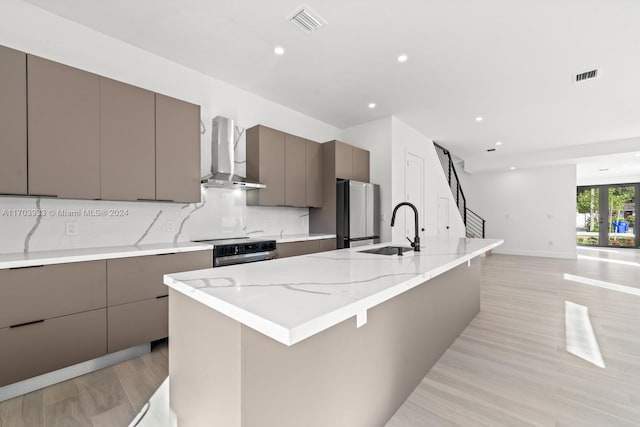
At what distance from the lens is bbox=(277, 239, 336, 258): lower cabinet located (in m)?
3.19

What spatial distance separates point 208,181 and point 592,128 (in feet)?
22.6

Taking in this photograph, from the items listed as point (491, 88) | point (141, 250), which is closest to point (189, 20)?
point (141, 250)

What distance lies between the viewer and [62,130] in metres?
1.98

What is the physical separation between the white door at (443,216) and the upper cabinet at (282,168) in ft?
11.2

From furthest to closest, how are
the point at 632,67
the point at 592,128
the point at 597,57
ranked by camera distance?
the point at 592,128
the point at 632,67
the point at 597,57

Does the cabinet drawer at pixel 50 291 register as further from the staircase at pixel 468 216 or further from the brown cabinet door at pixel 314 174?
the staircase at pixel 468 216

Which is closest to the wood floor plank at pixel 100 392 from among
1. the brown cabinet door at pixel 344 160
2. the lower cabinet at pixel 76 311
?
the lower cabinet at pixel 76 311

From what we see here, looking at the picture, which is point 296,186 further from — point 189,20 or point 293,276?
point 293,276

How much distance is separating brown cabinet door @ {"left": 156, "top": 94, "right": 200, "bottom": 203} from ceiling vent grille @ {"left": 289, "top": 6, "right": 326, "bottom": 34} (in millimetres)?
1299

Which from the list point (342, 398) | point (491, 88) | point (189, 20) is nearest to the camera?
point (342, 398)

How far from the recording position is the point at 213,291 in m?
0.94

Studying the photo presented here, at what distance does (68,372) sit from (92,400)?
15.9 inches

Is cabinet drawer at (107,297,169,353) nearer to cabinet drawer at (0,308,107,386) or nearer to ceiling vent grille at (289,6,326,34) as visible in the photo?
cabinet drawer at (0,308,107,386)

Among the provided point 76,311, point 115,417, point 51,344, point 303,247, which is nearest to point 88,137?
point 76,311
